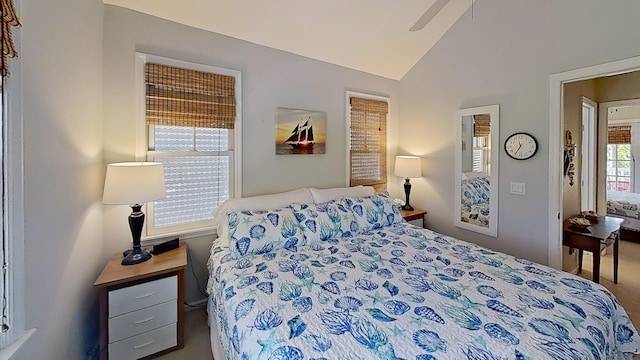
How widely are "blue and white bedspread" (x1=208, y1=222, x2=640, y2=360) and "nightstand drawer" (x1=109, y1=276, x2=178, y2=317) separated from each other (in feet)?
0.94

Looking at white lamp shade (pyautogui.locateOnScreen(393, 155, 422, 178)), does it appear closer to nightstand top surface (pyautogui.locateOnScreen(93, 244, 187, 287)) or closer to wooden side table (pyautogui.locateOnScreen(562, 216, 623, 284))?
wooden side table (pyautogui.locateOnScreen(562, 216, 623, 284))

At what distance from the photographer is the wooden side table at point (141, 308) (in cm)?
178

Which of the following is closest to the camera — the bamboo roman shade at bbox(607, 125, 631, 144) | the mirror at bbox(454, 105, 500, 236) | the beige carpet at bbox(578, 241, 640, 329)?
the beige carpet at bbox(578, 241, 640, 329)

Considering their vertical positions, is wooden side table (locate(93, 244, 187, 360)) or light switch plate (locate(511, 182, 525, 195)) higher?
light switch plate (locate(511, 182, 525, 195))

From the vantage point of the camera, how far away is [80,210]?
5.71ft

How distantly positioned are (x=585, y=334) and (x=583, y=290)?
0.44 meters

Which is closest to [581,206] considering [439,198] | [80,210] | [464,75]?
[439,198]

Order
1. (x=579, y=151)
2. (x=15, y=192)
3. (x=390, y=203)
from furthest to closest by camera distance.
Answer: (x=579, y=151) < (x=390, y=203) < (x=15, y=192)

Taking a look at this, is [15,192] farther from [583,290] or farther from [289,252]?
[583,290]

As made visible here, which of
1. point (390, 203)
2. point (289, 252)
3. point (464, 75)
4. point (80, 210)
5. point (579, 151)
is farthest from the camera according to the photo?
point (579, 151)

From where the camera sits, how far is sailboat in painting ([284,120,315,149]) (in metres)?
2.98

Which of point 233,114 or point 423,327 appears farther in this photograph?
point 233,114

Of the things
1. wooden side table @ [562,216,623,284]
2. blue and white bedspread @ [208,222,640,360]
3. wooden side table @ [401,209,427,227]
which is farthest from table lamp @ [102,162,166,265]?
wooden side table @ [562,216,623,284]

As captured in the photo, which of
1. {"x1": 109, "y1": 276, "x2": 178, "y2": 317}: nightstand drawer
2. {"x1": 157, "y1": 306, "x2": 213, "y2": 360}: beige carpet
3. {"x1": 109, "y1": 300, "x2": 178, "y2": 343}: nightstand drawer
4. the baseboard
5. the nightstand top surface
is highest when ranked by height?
the nightstand top surface
